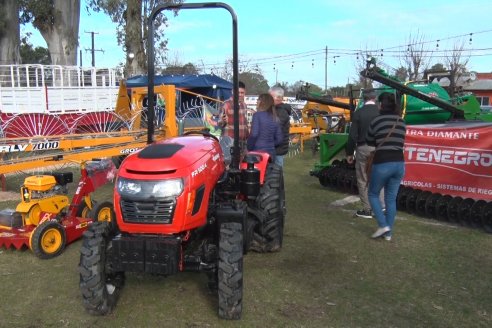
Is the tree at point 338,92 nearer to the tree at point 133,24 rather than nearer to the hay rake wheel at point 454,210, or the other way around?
the tree at point 133,24

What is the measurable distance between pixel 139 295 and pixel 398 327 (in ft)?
6.83

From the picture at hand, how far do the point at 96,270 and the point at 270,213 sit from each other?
1941 millimetres

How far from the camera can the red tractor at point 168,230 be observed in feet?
11.0

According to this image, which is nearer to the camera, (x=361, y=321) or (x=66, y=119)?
(x=361, y=321)

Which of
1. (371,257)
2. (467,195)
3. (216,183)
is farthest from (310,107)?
(216,183)

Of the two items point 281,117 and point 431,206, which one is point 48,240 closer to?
point 281,117

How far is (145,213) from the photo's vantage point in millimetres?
3395

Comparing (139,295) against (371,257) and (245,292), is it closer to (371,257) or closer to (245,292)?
(245,292)

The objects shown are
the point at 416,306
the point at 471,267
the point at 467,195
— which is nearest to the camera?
the point at 416,306

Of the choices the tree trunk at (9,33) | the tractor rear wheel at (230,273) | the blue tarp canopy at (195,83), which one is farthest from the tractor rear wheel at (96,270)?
the tree trunk at (9,33)

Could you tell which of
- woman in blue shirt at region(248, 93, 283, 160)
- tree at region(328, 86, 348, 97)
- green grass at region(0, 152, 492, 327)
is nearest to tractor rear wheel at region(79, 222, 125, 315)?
green grass at region(0, 152, 492, 327)

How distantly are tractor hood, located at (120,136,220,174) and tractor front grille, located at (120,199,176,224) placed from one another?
22 centimetres

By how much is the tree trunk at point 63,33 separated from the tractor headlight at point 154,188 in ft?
56.6

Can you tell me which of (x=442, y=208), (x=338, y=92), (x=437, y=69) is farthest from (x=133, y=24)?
(x=338, y=92)
